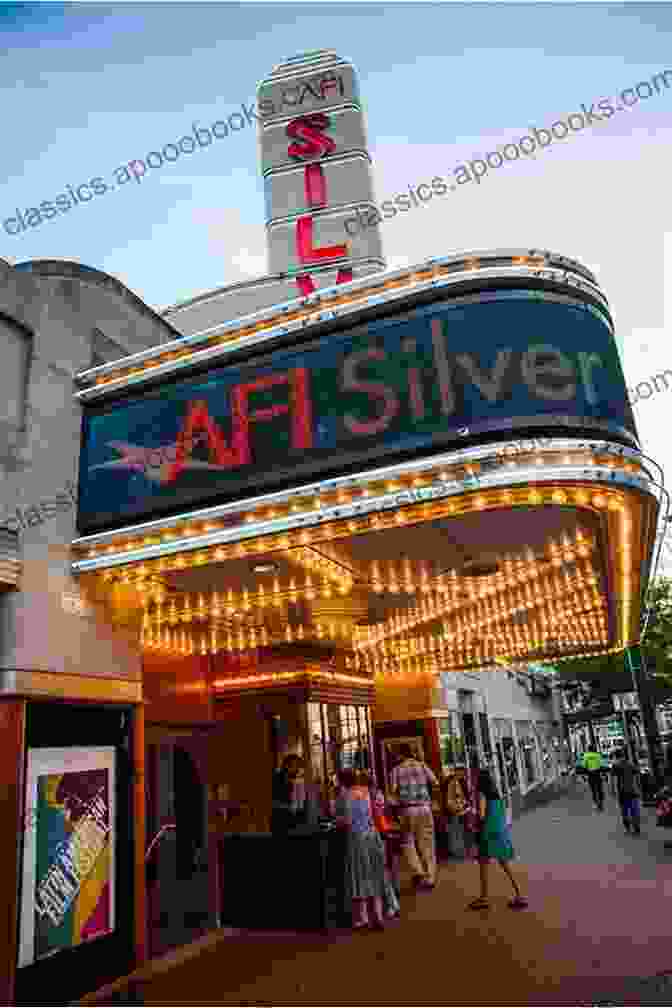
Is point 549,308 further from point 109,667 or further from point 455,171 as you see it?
point 109,667

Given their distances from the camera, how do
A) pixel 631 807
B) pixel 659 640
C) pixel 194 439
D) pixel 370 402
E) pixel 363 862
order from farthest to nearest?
pixel 659 640
pixel 631 807
pixel 363 862
pixel 194 439
pixel 370 402

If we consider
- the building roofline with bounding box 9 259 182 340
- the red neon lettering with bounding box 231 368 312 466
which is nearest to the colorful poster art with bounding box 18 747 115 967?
the red neon lettering with bounding box 231 368 312 466

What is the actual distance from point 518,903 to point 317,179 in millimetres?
16571

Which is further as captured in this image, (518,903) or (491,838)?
(491,838)

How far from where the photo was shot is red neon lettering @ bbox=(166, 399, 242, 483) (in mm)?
6949

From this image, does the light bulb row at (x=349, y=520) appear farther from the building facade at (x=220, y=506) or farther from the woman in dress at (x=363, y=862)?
the woman in dress at (x=363, y=862)

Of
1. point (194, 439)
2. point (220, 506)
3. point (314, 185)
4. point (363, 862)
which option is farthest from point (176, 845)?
point (314, 185)

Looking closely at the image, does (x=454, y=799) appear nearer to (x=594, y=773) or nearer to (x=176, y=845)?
(x=176, y=845)

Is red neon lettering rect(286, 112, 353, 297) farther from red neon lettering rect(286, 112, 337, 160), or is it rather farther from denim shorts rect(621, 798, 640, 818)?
denim shorts rect(621, 798, 640, 818)

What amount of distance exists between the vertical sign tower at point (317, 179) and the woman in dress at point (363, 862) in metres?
11.8

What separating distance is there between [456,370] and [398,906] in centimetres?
713

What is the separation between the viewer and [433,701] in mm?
17641

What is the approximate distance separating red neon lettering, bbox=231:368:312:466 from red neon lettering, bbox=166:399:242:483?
17 centimetres

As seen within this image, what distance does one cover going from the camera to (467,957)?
677 cm
